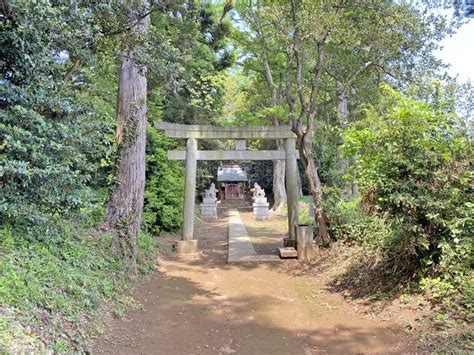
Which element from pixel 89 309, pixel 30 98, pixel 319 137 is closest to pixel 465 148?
pixel 89 309

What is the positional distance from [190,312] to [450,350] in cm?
322

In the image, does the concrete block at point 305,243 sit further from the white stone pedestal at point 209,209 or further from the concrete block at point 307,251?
the white stone pedestal at point 209,209

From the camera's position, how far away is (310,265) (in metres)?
7.41

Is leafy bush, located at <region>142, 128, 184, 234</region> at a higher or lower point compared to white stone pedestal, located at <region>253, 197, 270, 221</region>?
higher

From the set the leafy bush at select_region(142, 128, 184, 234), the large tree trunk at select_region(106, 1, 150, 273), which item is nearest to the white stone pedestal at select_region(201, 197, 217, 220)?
the leafy bush at select_region(142, 128, 184, 234)

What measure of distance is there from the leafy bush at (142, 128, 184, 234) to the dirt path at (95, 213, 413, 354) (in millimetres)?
3100

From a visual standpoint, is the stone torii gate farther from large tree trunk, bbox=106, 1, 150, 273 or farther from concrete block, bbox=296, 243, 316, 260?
large tree trunk, bbox=106, 1, 150, 273

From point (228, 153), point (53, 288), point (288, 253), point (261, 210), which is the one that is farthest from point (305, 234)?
point (261, 210)

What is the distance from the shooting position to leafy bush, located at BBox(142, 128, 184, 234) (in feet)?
32.3

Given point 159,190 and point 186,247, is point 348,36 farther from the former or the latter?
point 159,190

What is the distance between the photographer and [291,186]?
8828 millimetres

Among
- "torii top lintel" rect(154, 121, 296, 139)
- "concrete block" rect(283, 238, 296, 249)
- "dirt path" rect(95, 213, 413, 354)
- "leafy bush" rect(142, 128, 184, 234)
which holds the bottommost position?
"dirt path" rect(95, 213, 413, 354)

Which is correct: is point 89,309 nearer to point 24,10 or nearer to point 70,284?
point 70,284

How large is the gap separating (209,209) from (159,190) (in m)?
7.82
